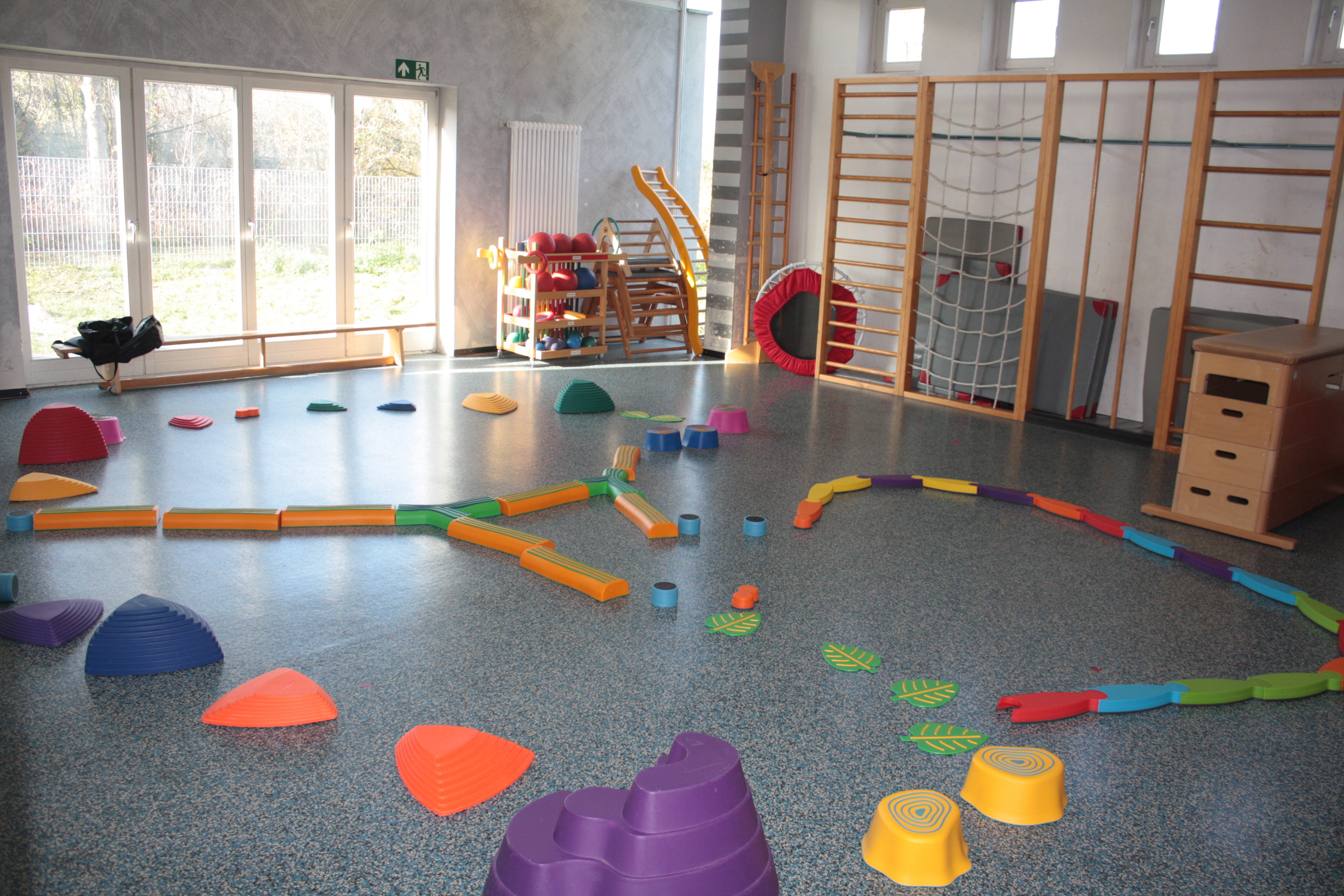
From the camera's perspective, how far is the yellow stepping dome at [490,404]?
22.0ft

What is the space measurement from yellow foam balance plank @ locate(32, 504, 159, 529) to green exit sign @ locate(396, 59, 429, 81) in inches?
182

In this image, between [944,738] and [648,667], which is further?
[648,667]

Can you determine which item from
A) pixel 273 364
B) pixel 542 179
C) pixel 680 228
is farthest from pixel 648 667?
pixel 680 228

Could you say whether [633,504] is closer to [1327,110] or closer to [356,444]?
[356,444]

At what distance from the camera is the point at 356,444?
578cm

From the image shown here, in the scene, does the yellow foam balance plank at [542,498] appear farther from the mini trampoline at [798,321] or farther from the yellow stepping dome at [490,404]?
the mini trampoline at [798,321]

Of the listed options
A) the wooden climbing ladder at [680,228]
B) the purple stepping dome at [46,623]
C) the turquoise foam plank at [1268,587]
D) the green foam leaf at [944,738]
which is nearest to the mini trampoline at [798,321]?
the wooden climbing ladder at [680,228]

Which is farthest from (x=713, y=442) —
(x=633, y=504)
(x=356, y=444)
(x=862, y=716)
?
(x=862, y=716)

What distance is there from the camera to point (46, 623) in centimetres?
330

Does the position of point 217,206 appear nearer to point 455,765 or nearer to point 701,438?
point 701,438

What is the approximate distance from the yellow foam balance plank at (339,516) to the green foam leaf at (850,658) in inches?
81.7

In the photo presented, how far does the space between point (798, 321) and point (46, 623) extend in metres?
6.45

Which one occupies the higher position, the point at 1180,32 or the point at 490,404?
the point at 1180,32

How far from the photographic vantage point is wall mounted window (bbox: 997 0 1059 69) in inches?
281
